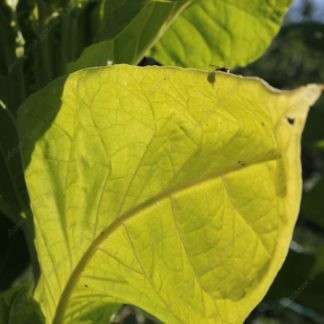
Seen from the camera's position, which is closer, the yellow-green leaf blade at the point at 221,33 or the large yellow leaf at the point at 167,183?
the large yellow leaf at the point at 167,183

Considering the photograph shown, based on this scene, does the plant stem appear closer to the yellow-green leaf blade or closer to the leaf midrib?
the yellow-green leaf blade

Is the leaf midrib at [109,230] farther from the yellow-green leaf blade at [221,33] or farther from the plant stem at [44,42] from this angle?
the yellow-green leaf blade at [221,33]

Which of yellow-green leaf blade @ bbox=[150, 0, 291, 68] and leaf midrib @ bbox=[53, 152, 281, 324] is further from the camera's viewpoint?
yellow-green leaf blade @ bbox=[150, 0, 291, 68]

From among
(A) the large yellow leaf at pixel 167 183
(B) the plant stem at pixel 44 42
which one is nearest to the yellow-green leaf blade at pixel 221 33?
(B) the plant stem at pixel 44 42

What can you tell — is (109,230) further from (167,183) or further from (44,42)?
(44,42)

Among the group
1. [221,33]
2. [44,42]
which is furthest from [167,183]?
[221,33]

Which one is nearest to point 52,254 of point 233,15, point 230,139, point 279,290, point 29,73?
point 230,139

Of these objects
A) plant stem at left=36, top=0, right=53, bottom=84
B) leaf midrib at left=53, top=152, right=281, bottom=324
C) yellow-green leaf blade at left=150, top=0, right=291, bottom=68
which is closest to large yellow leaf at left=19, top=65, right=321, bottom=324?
leaf midrib at left=53, top=152, right=281, bottom=324

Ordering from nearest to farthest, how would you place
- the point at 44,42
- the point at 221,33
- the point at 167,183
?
1. the point at 167,183
2. the point at 44,42
3. the point at 221,33
